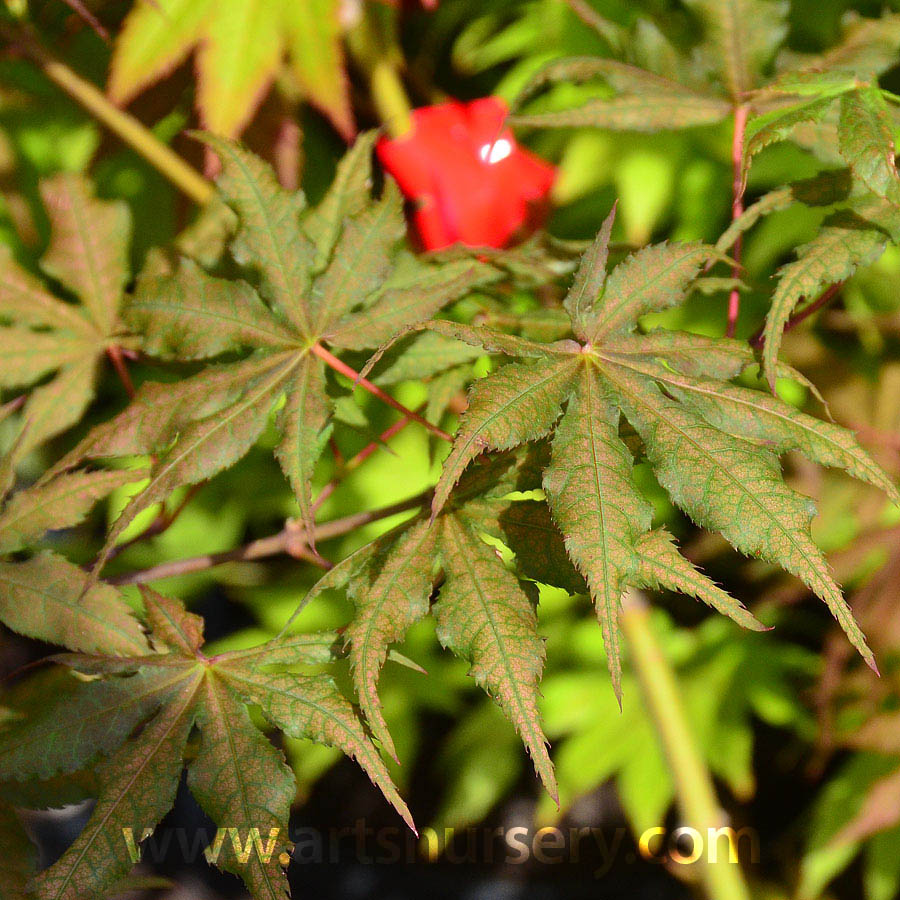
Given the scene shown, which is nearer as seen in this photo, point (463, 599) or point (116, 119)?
point (463, 599)

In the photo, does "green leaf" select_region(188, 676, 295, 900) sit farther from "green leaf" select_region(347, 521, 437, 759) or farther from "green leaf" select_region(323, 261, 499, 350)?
"green leaf" select_region(323, 261, 499, 350)

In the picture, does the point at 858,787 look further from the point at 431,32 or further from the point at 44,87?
the point at 44,87

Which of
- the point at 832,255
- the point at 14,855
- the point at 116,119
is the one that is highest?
the point at 116,119

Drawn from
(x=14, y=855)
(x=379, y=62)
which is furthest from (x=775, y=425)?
(x=379, y=62)

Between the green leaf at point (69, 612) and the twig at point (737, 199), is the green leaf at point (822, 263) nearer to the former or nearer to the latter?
the twig at point (737, 199)

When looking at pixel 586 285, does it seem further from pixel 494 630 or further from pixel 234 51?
pixel 234 51

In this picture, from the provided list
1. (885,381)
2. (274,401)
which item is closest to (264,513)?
(274,401)
